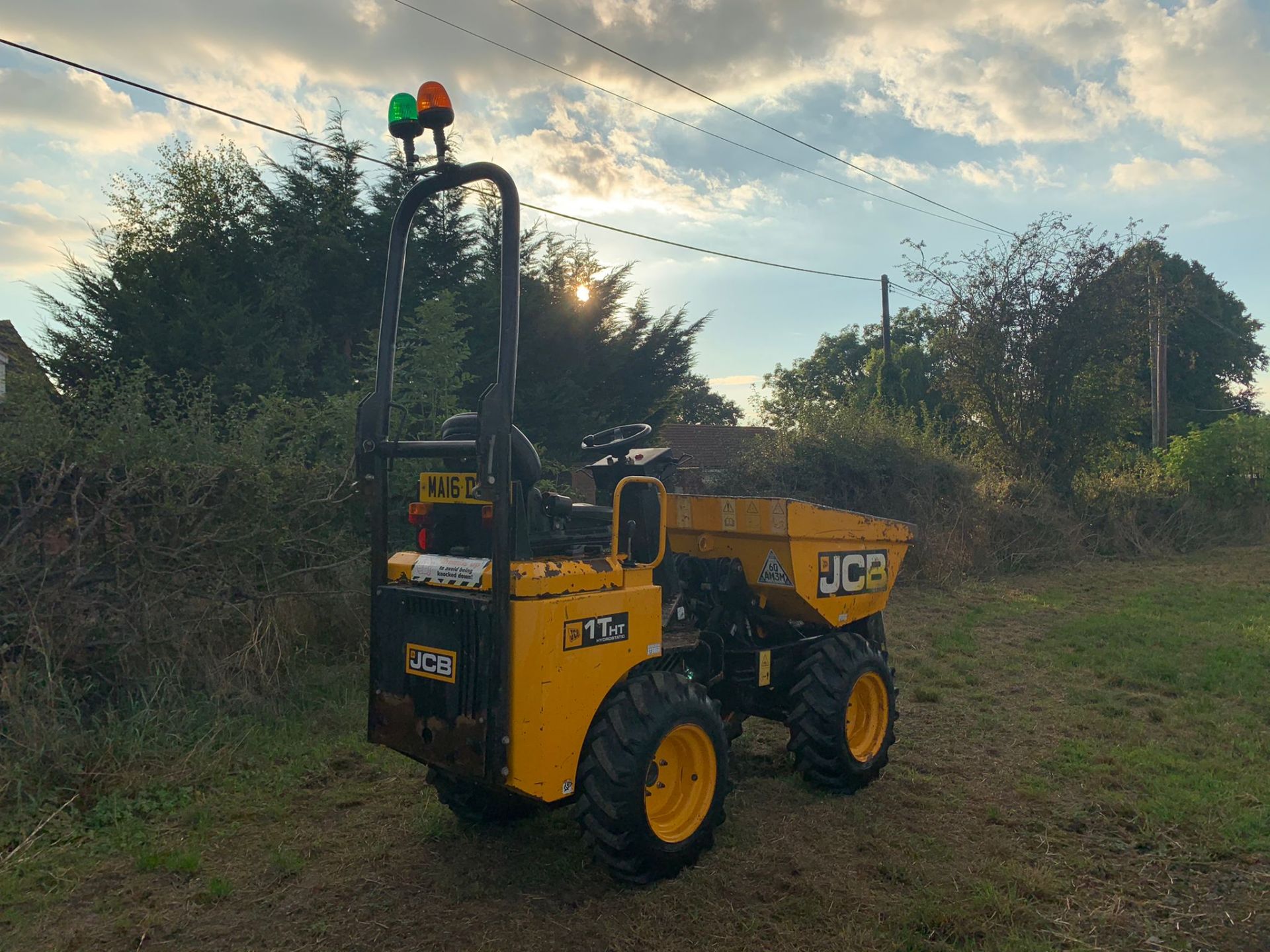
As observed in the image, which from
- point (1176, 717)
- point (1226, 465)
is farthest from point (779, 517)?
point (1226, 465)

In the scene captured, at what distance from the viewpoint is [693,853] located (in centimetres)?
369

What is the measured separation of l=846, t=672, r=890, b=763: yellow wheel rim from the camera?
4.92m

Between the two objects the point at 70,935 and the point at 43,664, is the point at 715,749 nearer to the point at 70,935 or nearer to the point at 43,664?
the point at 70,935

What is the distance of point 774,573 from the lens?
469 cm

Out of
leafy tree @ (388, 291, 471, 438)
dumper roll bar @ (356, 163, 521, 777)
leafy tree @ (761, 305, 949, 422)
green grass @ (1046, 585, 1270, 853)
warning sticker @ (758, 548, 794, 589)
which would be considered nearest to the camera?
dumper roll bar @ (356, 163, 521, 777)

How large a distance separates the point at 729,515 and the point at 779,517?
Answer: 11.9 inches

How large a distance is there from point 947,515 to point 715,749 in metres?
11.0

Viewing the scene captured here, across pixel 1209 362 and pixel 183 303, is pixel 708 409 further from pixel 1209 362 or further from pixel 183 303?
pixel 183 303

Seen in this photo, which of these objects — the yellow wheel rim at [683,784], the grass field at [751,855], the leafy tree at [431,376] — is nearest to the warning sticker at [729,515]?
the yellow wheel rim at [683,784]

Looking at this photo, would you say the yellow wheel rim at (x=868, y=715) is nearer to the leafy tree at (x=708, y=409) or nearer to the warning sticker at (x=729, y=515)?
the warning sticker at (x=729, y=515)

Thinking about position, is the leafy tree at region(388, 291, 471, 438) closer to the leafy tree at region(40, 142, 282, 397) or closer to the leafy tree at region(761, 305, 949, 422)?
the leafy tree at region(40, 142, 282, 397)

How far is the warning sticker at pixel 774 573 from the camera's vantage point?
465 centimetres

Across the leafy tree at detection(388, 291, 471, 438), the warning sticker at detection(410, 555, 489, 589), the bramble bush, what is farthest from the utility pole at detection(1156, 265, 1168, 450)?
the warning sticker at detection(410, 555, 489, 589)

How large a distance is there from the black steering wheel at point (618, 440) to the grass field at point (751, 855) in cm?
186
